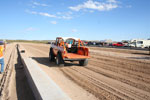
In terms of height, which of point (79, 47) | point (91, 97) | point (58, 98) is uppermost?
point (79, 47)

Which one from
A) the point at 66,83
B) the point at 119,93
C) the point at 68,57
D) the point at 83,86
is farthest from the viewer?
the point at 68,57

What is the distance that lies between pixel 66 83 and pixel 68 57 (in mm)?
3384

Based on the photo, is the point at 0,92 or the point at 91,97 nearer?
the point at 91,97

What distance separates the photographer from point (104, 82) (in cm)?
655

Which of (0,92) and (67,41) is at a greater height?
(67,41)

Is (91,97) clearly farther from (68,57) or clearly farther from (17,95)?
(68,57)

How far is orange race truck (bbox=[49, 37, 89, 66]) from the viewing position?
991 centimetres

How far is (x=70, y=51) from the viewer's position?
12.3 meters

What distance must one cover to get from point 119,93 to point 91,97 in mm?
1065

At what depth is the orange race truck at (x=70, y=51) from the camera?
9.91 meters

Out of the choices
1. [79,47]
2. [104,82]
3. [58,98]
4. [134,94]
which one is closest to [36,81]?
[58,98]

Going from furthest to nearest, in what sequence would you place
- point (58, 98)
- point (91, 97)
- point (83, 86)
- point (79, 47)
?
1. point (79, 47)
2. point (83, 86)
3. point (91, 97)
4. point (58, 98)

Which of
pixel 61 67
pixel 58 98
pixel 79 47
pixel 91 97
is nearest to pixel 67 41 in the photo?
pixel 79 47

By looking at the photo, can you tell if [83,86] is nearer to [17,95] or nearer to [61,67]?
[17,95]
